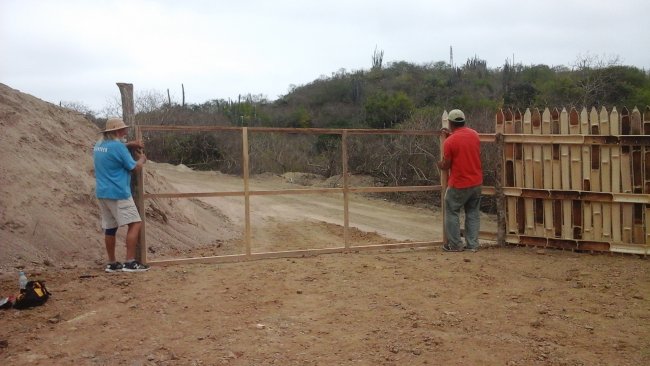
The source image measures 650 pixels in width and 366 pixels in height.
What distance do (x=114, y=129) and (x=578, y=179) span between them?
608 centimetres

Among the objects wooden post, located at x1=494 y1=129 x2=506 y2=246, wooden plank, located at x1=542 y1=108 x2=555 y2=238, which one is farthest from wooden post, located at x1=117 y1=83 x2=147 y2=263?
wooden plank, located at x1=542 y1=108 x2=555 y2=238

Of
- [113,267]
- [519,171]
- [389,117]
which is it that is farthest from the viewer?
[389,117]

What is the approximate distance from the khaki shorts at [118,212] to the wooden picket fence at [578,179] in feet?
17.3

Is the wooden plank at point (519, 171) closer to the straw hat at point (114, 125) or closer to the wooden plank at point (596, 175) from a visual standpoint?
the wooden plank at point (596, 175)

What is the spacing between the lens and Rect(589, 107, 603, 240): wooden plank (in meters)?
8.36

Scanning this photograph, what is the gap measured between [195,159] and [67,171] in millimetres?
16399

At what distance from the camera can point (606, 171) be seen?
326 inches

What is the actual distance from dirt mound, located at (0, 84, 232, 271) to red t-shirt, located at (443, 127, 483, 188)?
4.32 meters

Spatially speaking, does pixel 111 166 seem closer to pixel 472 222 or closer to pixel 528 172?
pixel 472 222

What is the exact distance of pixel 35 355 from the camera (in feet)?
15.0

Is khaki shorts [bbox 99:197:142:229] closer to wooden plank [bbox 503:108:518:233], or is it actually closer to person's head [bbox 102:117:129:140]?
person's head [bbox 102:117:129:140]

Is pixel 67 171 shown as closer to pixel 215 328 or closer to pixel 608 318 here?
pixel 215 328

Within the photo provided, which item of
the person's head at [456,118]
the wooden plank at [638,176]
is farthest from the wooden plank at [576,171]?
the person's head at [456,118]

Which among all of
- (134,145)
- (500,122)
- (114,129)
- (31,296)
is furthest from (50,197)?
(500,122)
